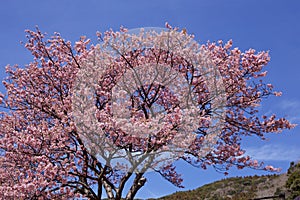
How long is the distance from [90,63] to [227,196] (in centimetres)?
2917

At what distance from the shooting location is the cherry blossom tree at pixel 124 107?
10047mm

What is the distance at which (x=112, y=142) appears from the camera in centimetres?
1025

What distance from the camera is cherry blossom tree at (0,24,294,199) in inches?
396

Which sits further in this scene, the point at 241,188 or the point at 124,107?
the point at 241,188

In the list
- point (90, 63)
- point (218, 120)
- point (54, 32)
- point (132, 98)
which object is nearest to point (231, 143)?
point (218, 120)

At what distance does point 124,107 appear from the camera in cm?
1022

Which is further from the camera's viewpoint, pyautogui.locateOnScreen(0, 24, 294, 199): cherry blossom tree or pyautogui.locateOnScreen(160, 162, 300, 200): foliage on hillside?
pyautogui.locateOnScreen(160, 162, 300, 200): foliage on hillside

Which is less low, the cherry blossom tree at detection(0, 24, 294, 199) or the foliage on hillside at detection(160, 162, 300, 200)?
the foliage on hillside at detection(160, 162, 300, 200)

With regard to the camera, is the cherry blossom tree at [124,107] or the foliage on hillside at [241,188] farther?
the foliage on hillside at [241,188]

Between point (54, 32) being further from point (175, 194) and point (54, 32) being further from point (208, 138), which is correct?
point (175, 194)

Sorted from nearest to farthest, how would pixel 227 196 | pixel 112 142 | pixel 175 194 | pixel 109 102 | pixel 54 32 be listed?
1. pixel 112 142
2. pixel 109 102
3. pixel 54 32
4. pixel 227 196
5. pixel 175 194

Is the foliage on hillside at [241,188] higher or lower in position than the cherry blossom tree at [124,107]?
higher

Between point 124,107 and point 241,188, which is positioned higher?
point 241,188

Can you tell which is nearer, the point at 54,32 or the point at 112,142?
the point at 112,142
